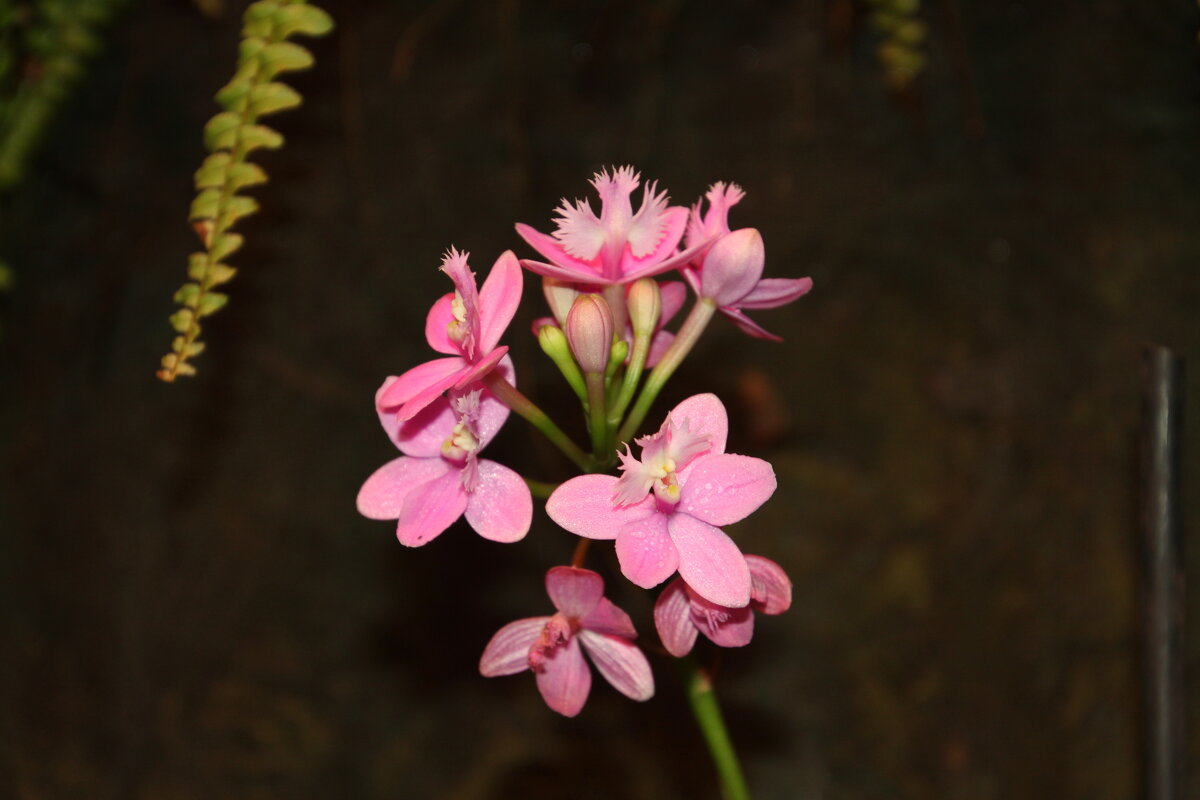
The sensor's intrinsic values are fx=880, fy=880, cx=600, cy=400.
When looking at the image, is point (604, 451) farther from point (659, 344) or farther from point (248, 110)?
point (248, 110)

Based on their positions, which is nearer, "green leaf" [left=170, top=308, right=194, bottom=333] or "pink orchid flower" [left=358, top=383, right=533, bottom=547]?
"pink orchid flower" [left=358, top=383, right=533, bottom=547]

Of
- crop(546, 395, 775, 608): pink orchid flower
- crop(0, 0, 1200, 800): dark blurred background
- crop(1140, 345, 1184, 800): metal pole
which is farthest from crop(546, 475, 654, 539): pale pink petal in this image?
crop(0, 0, 1200, 800): dark blurred background

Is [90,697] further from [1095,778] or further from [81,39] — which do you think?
[1095,778]

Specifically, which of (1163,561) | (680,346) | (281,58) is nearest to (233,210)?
(281,58)

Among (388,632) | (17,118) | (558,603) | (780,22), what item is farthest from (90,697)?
(780,22)

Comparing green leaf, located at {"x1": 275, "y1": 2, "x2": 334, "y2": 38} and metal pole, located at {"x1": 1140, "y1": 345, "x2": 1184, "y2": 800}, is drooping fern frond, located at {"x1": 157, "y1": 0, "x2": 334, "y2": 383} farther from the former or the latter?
metal pole, located at {"x1": 1140, "y1": 345, "x2": 1184, "y2": 800}
